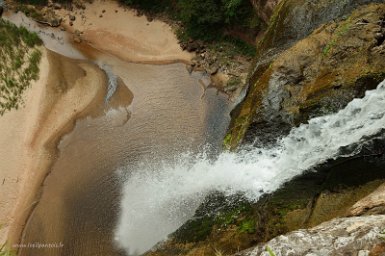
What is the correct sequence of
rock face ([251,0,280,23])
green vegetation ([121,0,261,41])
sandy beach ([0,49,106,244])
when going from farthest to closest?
1. green vegetation ([121,0,261,41])
2. rock face ([251,0,280,23])
3. sandy beach ([0,49,106,244])

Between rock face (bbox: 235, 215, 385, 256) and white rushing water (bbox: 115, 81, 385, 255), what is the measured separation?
12.1 ft

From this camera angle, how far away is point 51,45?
2244 cm

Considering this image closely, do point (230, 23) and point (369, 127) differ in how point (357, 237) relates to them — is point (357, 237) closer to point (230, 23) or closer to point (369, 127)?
point (369, 127)

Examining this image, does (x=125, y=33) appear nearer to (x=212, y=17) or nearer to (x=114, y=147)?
(x=212, y=17)

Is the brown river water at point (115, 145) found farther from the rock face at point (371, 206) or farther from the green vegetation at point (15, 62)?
the rock face at point (371, 206)

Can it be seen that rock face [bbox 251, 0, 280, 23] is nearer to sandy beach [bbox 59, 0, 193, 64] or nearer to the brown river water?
the brown river water

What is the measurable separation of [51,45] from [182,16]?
719 centimetres

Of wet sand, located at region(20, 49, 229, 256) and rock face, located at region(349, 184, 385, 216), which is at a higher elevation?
rock face, located at region(349, 184, 385, 216)

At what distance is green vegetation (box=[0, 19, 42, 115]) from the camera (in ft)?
60.4

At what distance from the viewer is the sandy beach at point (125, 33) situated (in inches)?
836

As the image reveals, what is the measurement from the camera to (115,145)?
17234 millimetres

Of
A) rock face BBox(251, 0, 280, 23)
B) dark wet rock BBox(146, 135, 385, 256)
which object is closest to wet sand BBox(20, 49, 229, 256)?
rock face BBox(251, 0, 280, 23)

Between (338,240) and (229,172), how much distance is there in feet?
22.5

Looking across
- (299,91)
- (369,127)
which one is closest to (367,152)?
(369,127)
